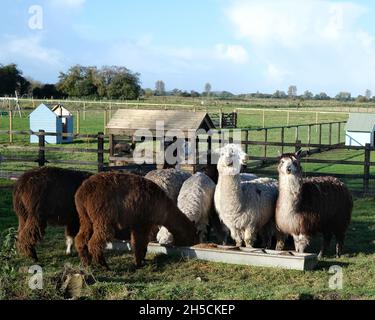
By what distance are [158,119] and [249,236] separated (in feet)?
34.3

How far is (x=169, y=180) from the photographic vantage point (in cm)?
962

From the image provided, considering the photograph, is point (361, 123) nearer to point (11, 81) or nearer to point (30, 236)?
point (30, 236)

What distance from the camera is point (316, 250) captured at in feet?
29.8

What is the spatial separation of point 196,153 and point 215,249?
6.83 m

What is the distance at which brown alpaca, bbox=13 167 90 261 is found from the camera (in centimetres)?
800

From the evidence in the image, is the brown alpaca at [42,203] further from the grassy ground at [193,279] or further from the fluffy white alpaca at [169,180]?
the fluffy white alpaca at [169,180]

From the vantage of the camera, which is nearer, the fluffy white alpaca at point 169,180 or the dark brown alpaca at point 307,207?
the dark brown alpaca at point 307,207

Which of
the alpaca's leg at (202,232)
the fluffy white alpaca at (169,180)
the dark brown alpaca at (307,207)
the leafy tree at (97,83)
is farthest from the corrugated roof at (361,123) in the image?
the leafy tree at (97,83)

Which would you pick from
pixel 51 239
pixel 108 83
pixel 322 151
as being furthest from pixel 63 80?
pixel 51 239

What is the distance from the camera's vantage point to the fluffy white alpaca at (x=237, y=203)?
8.52 meters

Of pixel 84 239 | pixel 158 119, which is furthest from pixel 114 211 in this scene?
pixel 158 119

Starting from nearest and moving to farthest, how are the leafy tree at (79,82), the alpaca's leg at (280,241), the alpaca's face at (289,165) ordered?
the alpaca's face at (289,165), the alpaca's leg at (280,241), the leafy tree at (79,82)

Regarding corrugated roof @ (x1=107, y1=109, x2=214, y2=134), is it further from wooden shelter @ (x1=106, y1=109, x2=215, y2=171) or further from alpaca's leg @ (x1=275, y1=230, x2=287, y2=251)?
alpaca's leg @ (x1=275, y1=230, x2=287, y2=251)

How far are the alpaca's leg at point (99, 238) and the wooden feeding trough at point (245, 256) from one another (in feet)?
3.37
